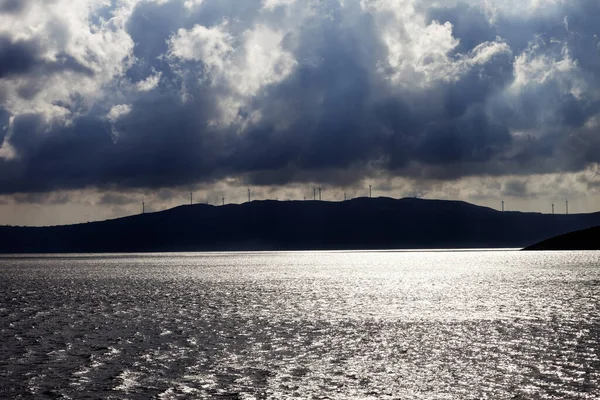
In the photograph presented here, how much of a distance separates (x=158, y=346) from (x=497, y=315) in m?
40.4

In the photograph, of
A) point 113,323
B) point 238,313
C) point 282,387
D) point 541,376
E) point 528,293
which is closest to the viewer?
point 282,387

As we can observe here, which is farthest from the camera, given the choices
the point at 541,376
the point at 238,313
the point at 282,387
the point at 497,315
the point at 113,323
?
the point at 238,313

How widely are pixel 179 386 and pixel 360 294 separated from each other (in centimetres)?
8171

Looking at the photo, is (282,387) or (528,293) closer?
(282,387)

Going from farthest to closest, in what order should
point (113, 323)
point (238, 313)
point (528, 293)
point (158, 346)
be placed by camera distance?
point (528, 293)
point (238, 313)
point (113, 323)
point (158, 346)

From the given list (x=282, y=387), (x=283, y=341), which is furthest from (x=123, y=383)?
(x=283, y=341)

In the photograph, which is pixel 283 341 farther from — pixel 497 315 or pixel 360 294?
pixel 360 294

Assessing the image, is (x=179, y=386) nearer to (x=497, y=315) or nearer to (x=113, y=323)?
(x=113, y=323)

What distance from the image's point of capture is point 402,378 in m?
43.1

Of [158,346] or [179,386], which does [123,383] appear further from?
[158,346]

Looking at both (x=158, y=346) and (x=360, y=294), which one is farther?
(x=360, y=294)

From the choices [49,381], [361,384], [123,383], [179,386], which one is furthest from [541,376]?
[49,381]

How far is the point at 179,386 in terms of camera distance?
4075 cm

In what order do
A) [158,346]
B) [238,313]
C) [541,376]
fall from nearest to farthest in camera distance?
[541,376] < [158,346] < [238,313]
